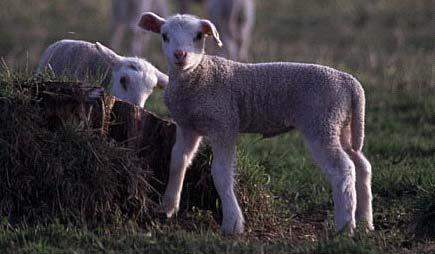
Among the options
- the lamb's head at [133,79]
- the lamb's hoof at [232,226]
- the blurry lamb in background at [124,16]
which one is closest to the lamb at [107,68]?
the lamb's head at [133,79]

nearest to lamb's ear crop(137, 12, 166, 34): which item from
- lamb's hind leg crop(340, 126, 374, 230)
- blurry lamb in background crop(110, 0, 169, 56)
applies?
lamb's hind leg crop(340, 126, 374, 230)

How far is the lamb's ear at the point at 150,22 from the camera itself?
7586mm

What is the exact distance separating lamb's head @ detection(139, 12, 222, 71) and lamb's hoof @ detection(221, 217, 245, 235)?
41.9 inches

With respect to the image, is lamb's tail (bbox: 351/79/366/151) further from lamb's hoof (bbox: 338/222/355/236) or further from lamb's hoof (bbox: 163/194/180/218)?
lamb's hoof (bbox: 163/194/180/218)

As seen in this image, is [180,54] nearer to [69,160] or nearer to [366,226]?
[69,160]

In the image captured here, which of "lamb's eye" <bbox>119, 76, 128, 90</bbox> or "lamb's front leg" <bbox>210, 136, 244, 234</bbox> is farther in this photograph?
"lamb's eye" <bbox>119, 76, 128, 90</bbox>

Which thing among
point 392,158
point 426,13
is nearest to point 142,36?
point 426,13

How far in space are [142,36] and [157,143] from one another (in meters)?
8.98

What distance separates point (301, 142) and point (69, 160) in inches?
163

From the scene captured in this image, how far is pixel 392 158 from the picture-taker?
399 inches

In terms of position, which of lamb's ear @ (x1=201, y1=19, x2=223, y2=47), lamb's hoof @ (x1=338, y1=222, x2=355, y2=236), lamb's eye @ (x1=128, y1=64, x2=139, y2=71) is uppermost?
lamb's ear @ (x1=201, y1=19, x2=223, y2=47)

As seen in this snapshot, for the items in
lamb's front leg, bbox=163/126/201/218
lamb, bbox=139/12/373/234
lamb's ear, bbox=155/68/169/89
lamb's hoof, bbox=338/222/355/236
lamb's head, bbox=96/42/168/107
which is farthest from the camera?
lamb's ear, bbox=155/68/169/89

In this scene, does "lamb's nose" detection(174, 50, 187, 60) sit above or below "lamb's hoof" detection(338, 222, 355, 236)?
→ above

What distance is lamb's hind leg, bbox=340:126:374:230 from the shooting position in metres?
7.55
